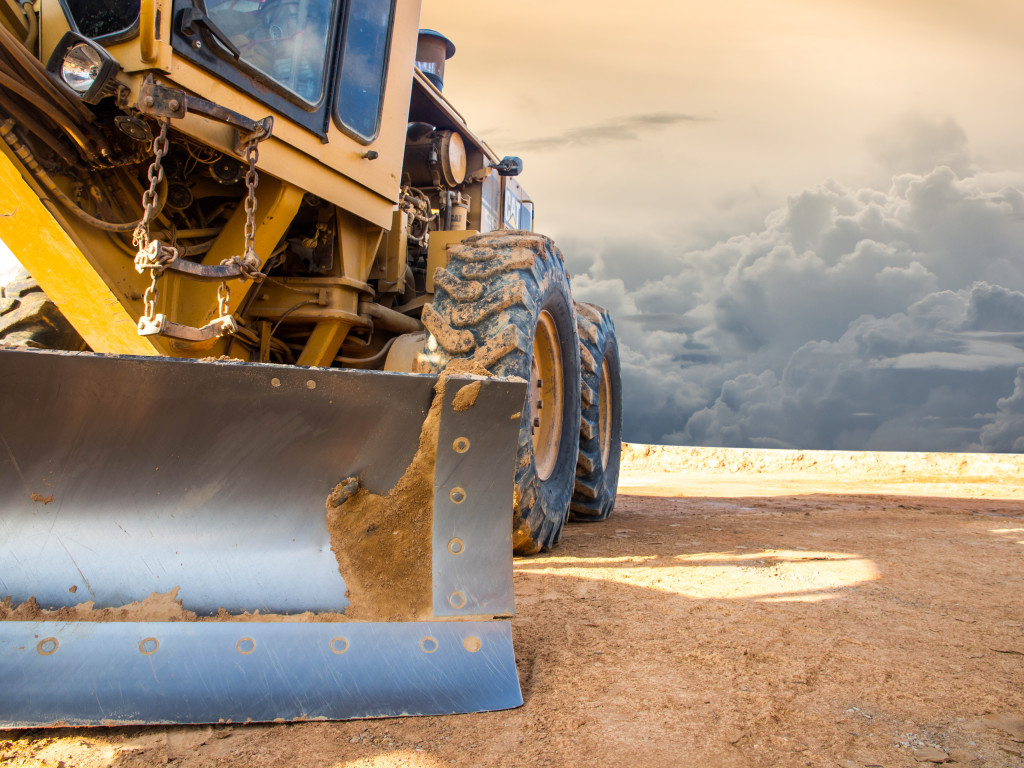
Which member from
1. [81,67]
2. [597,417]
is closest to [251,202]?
[81,67]

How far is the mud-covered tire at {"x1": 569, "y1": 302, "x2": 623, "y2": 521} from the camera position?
4383mm

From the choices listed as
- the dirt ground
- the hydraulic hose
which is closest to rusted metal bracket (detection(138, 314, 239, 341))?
the hydraulic hose

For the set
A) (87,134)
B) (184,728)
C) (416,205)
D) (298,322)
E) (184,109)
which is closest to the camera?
(184,728)

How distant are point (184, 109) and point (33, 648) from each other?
1627mm

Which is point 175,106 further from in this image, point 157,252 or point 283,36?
point 283,36

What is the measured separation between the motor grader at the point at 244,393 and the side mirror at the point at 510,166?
1.33 meters

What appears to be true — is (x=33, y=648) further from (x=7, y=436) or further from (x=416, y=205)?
(x=416, y=205)

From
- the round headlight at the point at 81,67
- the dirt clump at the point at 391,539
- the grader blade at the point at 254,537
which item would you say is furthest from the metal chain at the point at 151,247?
the dirt clump at the point at 391,539

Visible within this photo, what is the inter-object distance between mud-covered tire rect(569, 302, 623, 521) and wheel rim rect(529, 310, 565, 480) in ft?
1.37

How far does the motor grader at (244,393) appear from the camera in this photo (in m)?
1.80

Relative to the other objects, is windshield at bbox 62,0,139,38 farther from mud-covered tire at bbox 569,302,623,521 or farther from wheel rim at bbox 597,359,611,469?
wheel rim at bbox 597,359,611,469

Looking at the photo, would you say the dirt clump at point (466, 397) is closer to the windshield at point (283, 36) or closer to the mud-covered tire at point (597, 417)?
the windshield at point (283, 36)

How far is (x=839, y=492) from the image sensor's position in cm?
826


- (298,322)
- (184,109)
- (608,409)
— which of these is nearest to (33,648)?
(184,109)
